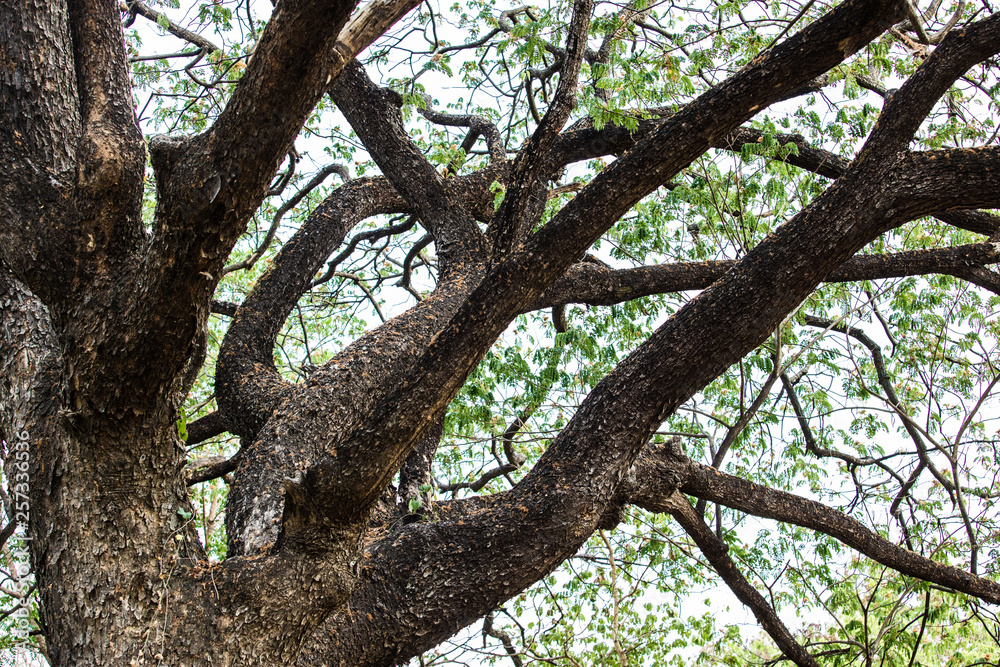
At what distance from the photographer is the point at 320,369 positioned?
3430mm

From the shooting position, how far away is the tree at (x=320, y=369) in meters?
2.10

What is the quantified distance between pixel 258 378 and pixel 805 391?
389 centimetres

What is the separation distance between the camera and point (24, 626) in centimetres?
394

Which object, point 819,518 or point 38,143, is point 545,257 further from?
point 819,518

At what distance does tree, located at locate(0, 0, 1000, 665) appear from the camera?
6.89 ft

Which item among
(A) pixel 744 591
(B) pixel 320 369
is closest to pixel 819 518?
(A) pixel 744 591

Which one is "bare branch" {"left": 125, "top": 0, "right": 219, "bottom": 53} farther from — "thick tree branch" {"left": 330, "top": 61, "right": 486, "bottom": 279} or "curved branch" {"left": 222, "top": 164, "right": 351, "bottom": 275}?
"thick tree branch" {"left": 330, "top": 61, "right": 486, "bottom": 279}

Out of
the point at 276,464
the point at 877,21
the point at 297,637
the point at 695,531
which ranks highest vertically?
the point at 276,464

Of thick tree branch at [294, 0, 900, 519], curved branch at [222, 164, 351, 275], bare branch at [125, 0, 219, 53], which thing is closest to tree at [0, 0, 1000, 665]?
thick tree branch at [294, 0, 900, 519]

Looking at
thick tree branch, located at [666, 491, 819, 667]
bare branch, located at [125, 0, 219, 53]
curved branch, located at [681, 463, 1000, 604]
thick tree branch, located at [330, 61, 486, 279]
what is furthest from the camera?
bare branch, located at [125, 0, 219, 53]

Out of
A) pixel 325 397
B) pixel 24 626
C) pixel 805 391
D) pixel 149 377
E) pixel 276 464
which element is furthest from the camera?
pixel 805 391

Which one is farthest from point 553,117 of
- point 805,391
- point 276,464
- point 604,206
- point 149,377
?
point 805,391

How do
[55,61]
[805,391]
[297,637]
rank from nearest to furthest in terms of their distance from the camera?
[297,637] → [55,61] → [805,391]

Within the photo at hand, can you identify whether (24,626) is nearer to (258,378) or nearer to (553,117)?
(258,378)
